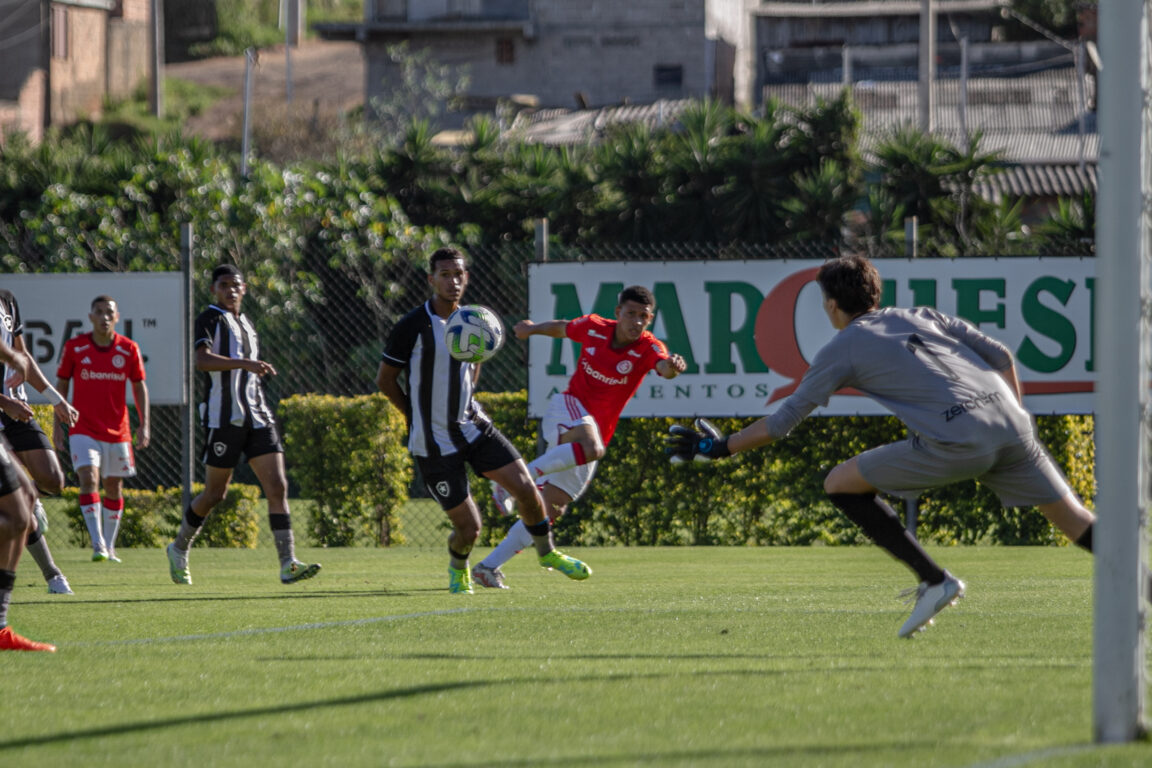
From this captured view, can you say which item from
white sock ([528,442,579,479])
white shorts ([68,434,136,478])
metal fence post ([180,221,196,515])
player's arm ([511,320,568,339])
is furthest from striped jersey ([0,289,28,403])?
metal fence post ([180,221,196,515])

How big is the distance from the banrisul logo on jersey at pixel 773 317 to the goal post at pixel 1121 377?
32.2ft

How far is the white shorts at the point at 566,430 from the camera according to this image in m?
11.0

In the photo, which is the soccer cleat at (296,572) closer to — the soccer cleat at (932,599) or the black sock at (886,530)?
the black sock at (886,530)

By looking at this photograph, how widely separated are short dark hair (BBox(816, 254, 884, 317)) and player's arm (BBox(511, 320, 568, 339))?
3725 millimetres

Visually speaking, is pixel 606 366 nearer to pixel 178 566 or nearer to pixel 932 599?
pixel 178 566

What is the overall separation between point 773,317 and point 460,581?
215 inches

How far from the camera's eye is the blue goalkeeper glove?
6.43 meters

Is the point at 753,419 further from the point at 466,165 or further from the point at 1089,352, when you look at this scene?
the point at 466,165

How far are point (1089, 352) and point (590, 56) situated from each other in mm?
40880

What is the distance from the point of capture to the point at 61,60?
59.3 meters

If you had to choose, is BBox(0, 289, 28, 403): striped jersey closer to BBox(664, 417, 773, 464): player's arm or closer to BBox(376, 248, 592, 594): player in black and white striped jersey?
BBox(376, 248, 592, 594): player in black and white striped jersey

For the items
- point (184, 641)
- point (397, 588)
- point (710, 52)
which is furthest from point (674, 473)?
point (710, 52)

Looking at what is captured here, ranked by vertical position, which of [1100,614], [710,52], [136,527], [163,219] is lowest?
[136,527]

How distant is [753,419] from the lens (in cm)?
1445
